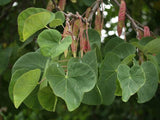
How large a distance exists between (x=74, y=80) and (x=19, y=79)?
13 centimetres

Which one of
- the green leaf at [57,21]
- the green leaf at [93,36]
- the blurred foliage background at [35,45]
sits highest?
the green leaf at [57,21]

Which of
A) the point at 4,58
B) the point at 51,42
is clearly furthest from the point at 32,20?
the point at 4,58

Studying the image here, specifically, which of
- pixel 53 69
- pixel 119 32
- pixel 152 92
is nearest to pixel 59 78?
pixel 53 69

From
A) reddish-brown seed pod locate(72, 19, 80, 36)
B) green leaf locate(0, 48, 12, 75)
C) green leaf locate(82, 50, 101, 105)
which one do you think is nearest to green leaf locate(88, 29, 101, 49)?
reddish-brown seed pod locate(72, 19, 80, 36)

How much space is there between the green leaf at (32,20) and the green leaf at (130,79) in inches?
9.0

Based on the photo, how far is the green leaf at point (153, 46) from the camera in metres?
0.93

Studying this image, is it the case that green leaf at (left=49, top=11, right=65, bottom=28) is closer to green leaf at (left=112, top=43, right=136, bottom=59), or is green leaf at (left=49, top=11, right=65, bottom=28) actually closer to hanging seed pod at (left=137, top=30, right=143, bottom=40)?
green leaf at (left=112, top=43, right=136, bottom=59)

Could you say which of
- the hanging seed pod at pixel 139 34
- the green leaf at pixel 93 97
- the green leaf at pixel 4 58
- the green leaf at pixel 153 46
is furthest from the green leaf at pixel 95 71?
the green leaf at pixel 4 58

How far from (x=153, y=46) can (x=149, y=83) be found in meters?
0.13

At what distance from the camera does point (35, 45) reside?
1.82m

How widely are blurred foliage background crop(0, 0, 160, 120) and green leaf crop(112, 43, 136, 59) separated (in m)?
0.22

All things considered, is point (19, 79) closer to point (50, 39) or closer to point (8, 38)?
point (50, 39)

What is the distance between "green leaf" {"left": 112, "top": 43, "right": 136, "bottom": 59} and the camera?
939mm

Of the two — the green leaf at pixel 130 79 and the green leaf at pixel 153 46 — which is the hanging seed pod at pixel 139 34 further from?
the green leaf at pixel 130 79
